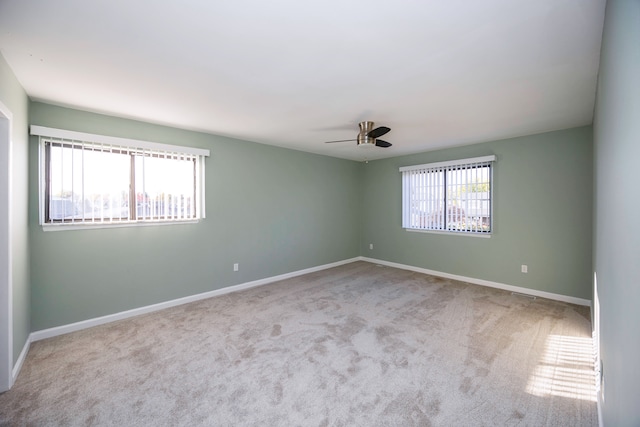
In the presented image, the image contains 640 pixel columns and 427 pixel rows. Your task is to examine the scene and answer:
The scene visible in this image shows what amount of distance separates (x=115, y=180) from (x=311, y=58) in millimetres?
2772

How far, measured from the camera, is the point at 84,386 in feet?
6.84

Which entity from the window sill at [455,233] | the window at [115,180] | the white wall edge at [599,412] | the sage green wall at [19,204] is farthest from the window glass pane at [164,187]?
the white wall edge at [599,412]

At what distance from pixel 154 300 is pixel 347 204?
398 centimetres

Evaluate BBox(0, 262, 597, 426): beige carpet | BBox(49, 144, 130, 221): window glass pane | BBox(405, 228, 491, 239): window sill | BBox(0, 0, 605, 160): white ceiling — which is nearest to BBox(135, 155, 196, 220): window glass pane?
BBox(49, 144, 130, 221): window glass pane

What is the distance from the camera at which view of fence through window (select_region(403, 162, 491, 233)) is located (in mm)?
4535

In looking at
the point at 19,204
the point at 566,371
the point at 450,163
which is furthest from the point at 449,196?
the point at 19,204

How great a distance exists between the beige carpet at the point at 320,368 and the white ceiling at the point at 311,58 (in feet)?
7.79

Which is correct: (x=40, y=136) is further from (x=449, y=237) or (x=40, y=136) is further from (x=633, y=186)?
(x=449, y=237)

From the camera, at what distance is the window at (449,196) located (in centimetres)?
452

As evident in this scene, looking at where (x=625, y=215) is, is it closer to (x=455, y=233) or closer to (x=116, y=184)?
(x=455, y=233)

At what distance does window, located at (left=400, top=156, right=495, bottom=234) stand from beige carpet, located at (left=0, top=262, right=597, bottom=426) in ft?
4.99

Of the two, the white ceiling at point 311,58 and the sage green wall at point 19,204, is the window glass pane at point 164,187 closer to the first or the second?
the white ceiling at point 311,58

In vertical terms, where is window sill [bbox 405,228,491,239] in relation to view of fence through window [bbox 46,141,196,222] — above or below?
below

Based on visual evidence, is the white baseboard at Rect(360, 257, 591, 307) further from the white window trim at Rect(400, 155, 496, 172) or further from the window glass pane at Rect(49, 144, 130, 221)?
the window glass pane at Rect(49, 144, 130, 221)
